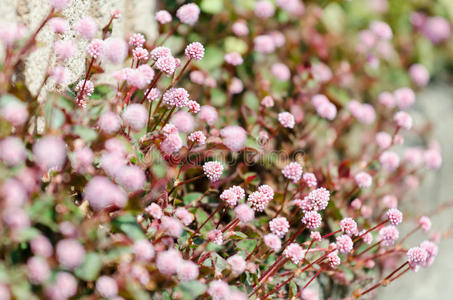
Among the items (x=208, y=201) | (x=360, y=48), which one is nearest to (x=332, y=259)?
(x=208, y=201)

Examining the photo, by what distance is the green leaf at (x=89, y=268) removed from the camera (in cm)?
93

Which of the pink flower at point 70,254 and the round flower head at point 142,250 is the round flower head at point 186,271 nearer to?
the round flower head at point 142,250

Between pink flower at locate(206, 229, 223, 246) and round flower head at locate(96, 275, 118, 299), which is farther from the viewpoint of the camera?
pink flower at locate(206, 229, 223, 246)

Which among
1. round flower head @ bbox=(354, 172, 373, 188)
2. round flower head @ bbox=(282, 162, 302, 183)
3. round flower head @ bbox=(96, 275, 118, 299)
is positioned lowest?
round flower head @ bbox=(96, 275, 118, 299)

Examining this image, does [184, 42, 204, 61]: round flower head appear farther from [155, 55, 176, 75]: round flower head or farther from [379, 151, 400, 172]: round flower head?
[379, 151, 400, 172]: round flower head

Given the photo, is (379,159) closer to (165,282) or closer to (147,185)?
(147,185)

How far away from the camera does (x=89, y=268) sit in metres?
0.93

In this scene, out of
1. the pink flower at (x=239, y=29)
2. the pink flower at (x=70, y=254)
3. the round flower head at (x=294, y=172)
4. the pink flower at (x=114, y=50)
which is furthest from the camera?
the pink flower at (x=239, y=29)

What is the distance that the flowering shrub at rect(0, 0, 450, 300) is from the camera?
3.14ft

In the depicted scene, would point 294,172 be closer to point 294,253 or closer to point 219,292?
point 294,253

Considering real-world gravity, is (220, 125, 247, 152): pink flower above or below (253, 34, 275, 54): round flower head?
below

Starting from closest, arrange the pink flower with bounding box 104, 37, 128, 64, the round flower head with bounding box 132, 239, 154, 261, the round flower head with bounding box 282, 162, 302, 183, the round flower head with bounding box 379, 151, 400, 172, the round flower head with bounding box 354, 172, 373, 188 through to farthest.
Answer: the round flower head with bounding box 132, 239, 154, 261
the pink flower with bounding box 104, 37, 128, 64
the round flower head with bounding box 282, 162, 302, 183
the round flower head with bounding box 354, 172, 373, 188
the round flower head with bounding box 379, 151, 400, 172

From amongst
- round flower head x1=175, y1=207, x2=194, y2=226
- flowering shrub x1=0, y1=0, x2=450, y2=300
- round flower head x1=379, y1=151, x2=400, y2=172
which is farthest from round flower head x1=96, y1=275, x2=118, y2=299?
round flower head x1=379, y1=151, x2=400, y2=172

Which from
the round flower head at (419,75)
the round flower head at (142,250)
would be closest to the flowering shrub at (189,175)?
the round flower head at (142,250)
